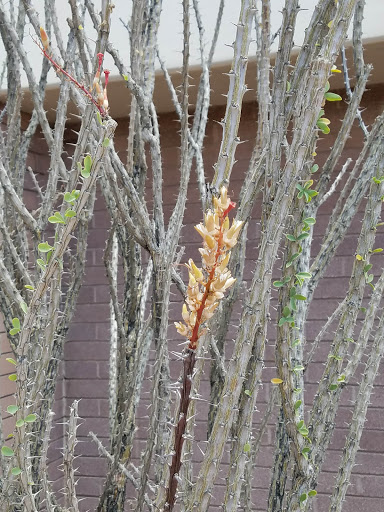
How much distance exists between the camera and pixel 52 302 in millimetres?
854

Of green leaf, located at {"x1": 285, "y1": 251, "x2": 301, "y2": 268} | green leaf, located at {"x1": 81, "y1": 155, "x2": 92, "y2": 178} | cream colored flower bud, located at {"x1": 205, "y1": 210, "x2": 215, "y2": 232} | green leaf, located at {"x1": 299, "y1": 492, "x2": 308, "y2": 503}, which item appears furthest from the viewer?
green leaf, located at {"x1": 299, "y1": 492, "x2": 308, "y2": 503}

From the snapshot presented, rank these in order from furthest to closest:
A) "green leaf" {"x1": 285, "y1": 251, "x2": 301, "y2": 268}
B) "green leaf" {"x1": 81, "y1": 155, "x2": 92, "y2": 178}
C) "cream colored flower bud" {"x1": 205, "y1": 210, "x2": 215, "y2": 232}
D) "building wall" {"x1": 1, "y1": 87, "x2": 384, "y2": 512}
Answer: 1. "building wall" {"x1": 1, "y1": 87, "x2": 384, "y2": 512}
2. "green leaf" {"x1": 285, "y1": 251, "x2": 301, "y2": 268}
3. "green leaf" {"x1": 81, "y1": 155, "x2": 92, "y2": 178}
4. "cream colored flower bud" {"x1": 205, "y1": 210, "x2": 215, "y2": 232}

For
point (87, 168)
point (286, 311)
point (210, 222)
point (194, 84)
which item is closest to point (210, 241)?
point (210, 222)

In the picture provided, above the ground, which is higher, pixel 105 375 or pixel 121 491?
pixel 121 491

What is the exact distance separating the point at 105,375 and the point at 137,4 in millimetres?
2759

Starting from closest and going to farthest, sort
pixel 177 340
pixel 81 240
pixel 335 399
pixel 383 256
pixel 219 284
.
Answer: pixel 219 284, pixel 335 399, pixel 81 240, pixel 383 256, pixel 177 340

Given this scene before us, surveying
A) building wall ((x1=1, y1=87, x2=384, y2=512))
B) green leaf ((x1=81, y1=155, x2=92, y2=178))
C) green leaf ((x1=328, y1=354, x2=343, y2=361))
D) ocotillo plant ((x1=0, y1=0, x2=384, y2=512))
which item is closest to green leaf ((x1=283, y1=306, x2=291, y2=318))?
ocotillo plant ((x1=0, y1=0, x2=384, y2=512))

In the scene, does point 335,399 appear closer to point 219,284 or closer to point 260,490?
point 219,284

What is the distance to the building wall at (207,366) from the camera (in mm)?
3064

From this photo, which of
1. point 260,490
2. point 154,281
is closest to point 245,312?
point 154,281

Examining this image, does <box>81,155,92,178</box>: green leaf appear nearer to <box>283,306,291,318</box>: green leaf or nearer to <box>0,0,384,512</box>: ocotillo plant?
<box>0,0,384,512</box>: ocotillo plant

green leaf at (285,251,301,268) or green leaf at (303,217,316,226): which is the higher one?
green leaf at (303,217,316,226)

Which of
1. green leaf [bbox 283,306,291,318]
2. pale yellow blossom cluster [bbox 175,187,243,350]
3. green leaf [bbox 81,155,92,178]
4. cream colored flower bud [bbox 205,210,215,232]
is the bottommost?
green leaf [bbox 283,306,291,318]

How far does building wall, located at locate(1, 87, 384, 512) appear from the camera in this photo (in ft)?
10.1
